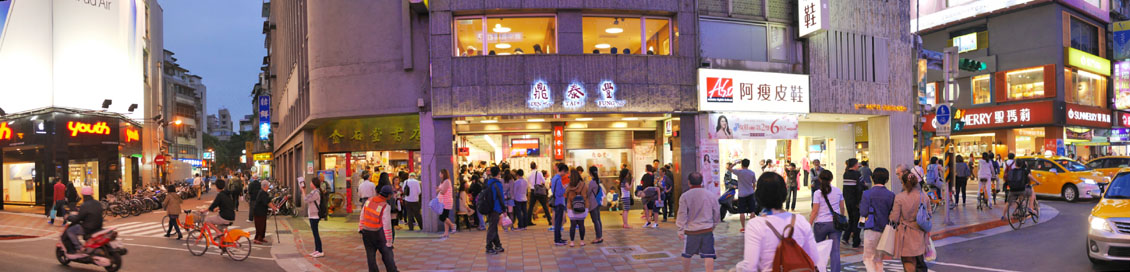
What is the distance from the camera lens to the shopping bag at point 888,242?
22.6 ft

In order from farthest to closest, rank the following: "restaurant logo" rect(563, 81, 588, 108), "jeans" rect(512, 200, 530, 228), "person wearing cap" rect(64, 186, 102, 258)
→ "restaurant logo" rect(563, 81, 588, 108)
"jeans" rect(512, 200, 530, 228)
"person wearing cap" rect(64, 186, 102, 258)

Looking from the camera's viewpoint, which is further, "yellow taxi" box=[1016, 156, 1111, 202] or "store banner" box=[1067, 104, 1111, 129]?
"store banner" box=[1067, 104, 1111, 129]

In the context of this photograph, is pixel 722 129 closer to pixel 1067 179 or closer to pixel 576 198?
pixel 576 198

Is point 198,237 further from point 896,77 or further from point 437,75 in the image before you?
point 896,77

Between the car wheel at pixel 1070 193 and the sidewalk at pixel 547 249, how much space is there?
18.9 ft

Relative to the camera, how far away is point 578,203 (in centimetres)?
1182

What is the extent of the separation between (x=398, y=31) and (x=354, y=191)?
6705mm

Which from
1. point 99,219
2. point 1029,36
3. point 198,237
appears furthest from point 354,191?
point 1029,36

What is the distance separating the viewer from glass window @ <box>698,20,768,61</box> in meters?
16.6

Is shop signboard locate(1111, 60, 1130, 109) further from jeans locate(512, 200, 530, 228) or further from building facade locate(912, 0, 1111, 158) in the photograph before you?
jeans locate(512, 200, 530, 228)

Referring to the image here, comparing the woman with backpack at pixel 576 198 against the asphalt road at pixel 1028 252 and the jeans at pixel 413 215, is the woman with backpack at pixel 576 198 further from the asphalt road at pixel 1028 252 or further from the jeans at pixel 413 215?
the asphalt road at pixel 1028 252

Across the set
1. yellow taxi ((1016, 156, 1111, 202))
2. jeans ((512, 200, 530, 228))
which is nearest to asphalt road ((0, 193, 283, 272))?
jeans ((512, 200, 530, 228))

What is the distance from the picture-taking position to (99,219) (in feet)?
34.4

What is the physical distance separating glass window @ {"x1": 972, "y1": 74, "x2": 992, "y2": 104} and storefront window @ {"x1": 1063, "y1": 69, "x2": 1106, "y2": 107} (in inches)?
138
